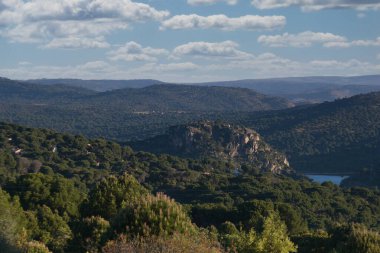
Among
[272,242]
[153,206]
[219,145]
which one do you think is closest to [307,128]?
[219,145]

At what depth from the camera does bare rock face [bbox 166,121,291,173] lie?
3996 inches

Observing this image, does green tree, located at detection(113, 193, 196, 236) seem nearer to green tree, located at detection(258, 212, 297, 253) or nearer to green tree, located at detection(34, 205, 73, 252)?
green tree, located at detection(258, 212, 297, 253)

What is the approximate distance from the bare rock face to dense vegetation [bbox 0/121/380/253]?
1813 cm

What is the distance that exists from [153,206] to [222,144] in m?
Answer: 87.1

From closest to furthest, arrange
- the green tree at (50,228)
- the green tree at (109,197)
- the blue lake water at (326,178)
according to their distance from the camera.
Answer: the green tree at (109,197), the green tree at (50,228), the blue lake water at (326,178)

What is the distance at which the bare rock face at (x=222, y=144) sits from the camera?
102 m

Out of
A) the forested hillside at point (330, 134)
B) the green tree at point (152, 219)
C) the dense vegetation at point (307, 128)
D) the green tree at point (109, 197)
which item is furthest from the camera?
the forested hillside at point (330, 134)

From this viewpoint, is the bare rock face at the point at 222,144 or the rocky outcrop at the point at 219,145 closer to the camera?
the rocky outcrop at the point at 219,145

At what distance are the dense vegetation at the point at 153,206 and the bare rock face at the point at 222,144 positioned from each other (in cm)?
1813

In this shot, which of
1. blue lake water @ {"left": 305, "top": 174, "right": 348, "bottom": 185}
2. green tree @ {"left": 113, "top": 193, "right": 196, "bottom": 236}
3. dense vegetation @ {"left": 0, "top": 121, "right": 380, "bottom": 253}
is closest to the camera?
green tree @ {"left": 113, "top": 193, "right": 196, "bottom": 236}

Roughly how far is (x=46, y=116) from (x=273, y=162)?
3839 inches

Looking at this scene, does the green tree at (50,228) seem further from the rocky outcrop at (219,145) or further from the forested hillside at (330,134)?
the rocky outcrop at (219,145)

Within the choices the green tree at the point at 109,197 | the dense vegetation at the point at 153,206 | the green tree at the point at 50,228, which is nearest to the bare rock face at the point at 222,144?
the dense vegetation at the point at 153,206

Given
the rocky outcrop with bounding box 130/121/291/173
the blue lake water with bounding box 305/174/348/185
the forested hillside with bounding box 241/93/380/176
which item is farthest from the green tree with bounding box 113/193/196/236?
the rocky outcrop with bounding box 130/121/291/173
